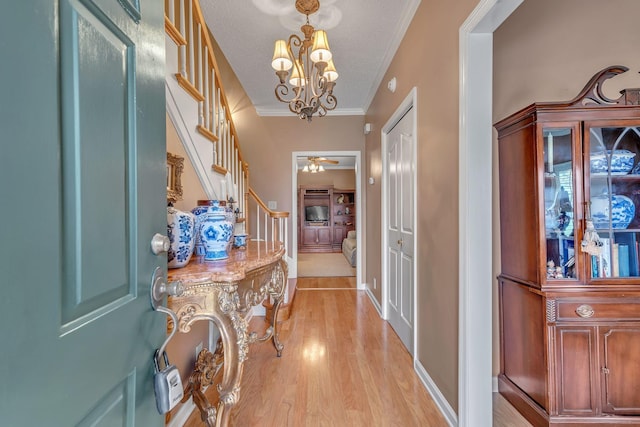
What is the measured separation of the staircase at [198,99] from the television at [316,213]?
21.3ft

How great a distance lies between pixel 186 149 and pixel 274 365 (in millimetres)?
1718

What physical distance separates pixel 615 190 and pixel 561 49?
1.01 metres

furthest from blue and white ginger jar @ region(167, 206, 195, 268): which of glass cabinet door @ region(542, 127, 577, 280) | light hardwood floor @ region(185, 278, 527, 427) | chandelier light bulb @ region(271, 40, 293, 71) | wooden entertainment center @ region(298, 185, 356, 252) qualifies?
wooden entertainment center @ region(298, 185, 356, 252)

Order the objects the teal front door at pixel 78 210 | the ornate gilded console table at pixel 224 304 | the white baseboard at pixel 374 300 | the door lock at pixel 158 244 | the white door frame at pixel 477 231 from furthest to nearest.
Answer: the white baseboard at pixel 374 300 → the white door frame at pixel 477 231 → the ornate gilded console table at pixel 224 304 → the door lock at pixel 158 244 → the teal front door at pixel 78 210

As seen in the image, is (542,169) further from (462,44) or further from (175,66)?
(175,66)

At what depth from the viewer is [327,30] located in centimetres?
260

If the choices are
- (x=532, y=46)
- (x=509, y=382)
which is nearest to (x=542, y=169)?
(x=532, y=46)

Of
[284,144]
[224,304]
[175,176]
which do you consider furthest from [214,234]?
[284,144]

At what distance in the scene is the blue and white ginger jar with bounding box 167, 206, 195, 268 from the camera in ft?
3.53

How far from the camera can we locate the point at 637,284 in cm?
151

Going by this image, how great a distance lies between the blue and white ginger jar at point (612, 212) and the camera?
159 cm

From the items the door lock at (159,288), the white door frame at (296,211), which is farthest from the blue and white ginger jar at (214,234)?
the white door frame at (296,211)

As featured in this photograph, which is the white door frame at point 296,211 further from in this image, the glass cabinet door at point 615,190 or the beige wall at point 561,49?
the glass cabinet door at point 615,190

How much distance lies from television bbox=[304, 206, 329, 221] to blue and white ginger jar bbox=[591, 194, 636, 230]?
770 centimetres
